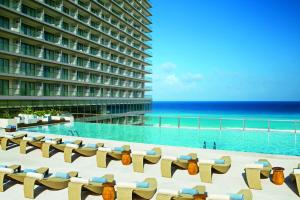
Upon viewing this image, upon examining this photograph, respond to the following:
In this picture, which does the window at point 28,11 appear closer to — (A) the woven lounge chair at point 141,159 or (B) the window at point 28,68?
(B) the window at point 28,68

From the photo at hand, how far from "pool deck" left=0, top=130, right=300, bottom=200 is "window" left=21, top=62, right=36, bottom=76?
21.3m

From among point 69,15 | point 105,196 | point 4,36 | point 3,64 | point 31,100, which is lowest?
point 105,196

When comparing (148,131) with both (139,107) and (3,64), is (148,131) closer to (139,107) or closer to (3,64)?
(3,64)

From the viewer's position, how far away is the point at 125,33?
6238 cm

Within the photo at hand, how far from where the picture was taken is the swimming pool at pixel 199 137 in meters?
16.7

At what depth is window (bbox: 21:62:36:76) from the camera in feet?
120

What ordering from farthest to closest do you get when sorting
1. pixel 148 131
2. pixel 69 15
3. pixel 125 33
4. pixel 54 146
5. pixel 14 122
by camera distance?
pixel 125 33, pixel 69 15, pixel 14 122, pixel 148 131, pixel 54 146

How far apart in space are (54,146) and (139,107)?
183ft

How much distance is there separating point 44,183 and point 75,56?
38.3 meters

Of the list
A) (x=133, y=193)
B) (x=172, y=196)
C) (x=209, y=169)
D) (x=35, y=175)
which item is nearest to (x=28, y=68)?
(x=35, y=175)

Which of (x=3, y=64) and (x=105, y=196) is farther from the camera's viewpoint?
(x=3, y=64)

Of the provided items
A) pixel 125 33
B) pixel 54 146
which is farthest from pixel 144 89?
pixel 54 146

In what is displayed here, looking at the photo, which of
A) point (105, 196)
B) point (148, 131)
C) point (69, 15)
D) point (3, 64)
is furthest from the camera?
point (69, 15)

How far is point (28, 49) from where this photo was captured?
37.7 metres
